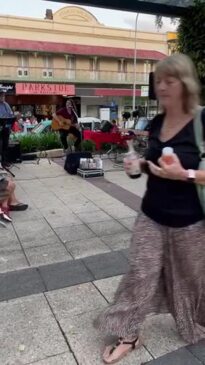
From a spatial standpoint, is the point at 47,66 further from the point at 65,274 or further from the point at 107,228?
the point at 65,274

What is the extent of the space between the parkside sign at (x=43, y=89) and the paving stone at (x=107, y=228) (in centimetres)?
2477

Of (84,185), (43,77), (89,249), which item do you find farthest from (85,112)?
(89,249)

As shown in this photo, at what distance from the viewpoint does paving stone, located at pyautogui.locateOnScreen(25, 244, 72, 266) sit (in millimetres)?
3396

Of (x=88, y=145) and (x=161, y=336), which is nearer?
(x=161, y=336)

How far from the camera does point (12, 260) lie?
343cm

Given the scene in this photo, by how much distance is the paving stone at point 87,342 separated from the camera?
2.08 m

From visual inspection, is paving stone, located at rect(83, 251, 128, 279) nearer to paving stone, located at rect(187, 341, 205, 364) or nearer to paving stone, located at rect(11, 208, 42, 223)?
paving stone, located at rect(187, 341, 205, 364)

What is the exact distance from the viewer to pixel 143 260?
1.98 meters

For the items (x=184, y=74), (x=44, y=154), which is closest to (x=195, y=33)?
(x=184, y=74)

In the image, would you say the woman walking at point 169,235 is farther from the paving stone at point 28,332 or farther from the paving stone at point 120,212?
the paving stone at point 120,212

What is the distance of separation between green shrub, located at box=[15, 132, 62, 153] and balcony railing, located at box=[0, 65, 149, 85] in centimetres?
2028

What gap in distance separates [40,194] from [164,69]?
174 inches

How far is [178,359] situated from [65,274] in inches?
49.7

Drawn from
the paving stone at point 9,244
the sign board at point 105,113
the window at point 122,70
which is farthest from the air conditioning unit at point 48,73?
the paving stone at point 9,244
